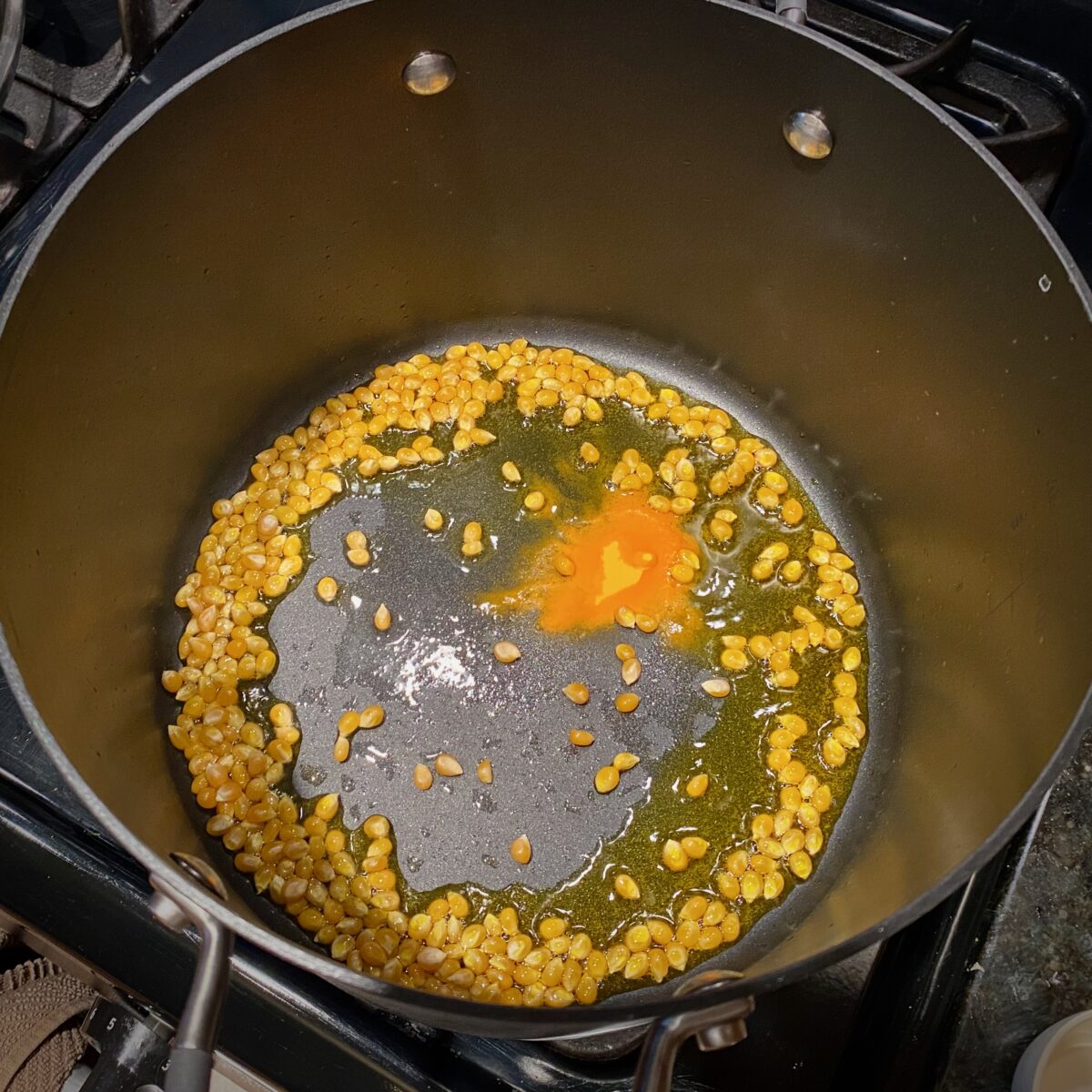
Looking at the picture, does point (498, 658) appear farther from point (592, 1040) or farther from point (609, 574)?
point (592, 1040)

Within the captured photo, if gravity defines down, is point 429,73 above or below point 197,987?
above

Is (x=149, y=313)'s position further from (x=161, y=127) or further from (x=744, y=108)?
(x=744, y=108)

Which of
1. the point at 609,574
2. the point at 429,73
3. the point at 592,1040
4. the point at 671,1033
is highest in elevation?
the point at 429,73

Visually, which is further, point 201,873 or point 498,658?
point 498,658

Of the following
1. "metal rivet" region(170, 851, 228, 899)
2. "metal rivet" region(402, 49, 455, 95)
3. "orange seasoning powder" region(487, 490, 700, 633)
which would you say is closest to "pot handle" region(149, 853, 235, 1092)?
"metal rivet" region(170, 851, 228, 899)

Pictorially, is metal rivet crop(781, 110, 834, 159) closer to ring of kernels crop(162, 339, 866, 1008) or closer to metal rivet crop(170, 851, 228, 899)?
ring of kernels crop(162, 339, 866, 1008)

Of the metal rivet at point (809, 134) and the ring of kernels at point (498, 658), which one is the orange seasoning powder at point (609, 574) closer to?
the ring of kernels at point (498, 658)

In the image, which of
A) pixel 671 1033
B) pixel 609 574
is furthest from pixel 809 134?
pixel 671 1033
